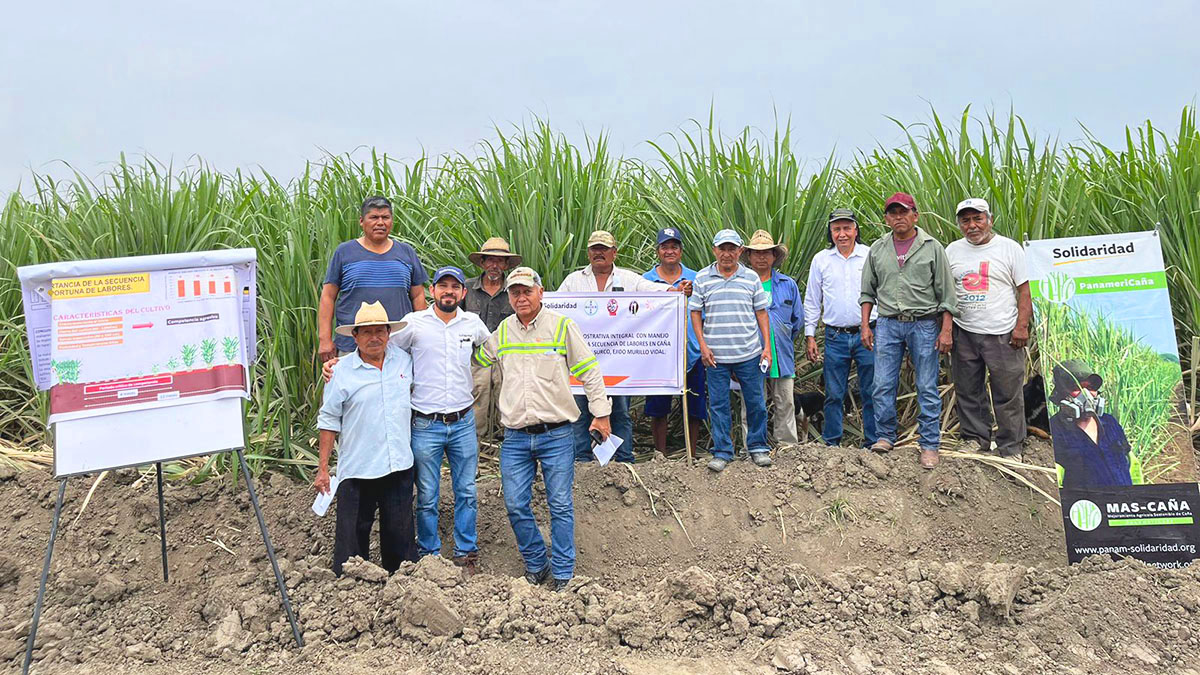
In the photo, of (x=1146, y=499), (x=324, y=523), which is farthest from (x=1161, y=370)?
(x=324, y=523)

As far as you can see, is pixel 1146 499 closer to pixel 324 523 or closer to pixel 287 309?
pixel 324 523

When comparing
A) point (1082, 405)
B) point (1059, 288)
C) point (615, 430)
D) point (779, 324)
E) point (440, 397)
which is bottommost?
point (615, 430)

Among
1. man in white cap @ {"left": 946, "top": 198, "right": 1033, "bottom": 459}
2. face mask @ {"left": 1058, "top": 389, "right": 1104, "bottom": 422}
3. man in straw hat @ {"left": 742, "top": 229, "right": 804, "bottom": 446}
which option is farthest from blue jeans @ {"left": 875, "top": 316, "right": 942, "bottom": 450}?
face mask @ {"left": 1058, "top": 389, "right": 1104, "bottom": 422}

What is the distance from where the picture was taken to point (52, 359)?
3.99 meters

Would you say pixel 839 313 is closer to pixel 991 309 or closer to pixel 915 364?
pixel 915 364

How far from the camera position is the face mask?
484cm

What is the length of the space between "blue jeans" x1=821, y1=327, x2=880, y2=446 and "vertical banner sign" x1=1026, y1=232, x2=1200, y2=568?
50.2 inches

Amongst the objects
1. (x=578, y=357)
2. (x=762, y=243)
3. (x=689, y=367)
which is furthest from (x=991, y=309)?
(x=578, y=357)

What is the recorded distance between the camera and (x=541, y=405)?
462 centimetres

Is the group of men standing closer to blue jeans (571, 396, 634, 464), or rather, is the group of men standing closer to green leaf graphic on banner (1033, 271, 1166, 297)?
blue jeans (571, 396, 634, 464)

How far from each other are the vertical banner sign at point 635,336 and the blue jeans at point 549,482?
114 cm

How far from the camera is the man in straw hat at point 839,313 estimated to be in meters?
5.92

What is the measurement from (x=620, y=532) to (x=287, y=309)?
2754mm

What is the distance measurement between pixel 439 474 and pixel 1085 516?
3495 mm
